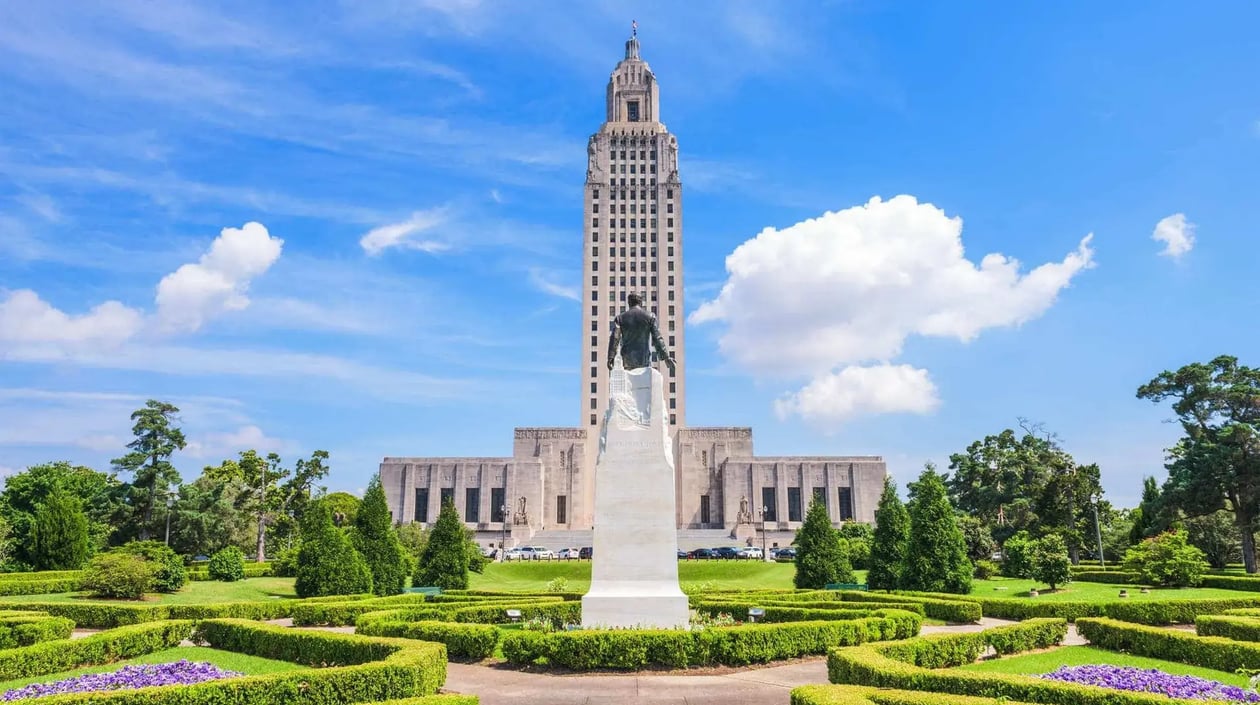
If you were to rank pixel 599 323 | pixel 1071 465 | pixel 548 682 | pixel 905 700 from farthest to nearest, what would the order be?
pixel 599 323 → pixel 1071 465 → pixel 548 682 → pixel 905 700

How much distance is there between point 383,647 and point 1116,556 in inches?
2232

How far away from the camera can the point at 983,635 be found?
14.6 meters

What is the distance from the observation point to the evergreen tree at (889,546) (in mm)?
29484

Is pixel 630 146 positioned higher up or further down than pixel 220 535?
higher up

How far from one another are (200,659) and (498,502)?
6648 cm

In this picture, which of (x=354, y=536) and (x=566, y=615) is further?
(x=354, y=536)

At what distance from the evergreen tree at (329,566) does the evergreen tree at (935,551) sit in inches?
746

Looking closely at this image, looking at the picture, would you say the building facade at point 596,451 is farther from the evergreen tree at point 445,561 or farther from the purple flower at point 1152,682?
the purple flower at point 1152,682

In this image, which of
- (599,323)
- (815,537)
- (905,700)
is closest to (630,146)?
(599,323)

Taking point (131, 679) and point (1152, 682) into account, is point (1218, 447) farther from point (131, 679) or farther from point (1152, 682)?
point (131, 679)

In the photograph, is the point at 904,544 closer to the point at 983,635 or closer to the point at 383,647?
the point at 983,635

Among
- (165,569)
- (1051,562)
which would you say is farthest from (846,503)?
(165,569)

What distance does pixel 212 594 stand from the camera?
101 feet

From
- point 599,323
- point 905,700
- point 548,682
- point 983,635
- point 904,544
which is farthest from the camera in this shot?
point 599,323
